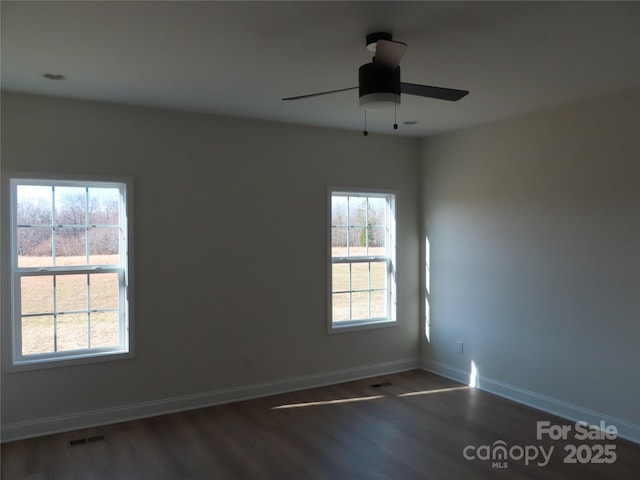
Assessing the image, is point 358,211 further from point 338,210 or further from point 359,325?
point 359,325

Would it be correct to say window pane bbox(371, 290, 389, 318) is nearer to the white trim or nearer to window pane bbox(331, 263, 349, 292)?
the white trim

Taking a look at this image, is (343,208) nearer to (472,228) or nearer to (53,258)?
(472,228)

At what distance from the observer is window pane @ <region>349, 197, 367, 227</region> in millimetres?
5250

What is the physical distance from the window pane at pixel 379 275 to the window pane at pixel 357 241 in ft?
0.73

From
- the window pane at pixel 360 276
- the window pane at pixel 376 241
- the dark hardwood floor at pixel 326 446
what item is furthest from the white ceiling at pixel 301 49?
the dark hardwood floor at pixel 326 446

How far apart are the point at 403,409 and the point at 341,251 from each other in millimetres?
1732

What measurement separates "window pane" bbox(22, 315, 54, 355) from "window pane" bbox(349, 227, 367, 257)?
293 cm

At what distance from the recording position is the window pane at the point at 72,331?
3.88m

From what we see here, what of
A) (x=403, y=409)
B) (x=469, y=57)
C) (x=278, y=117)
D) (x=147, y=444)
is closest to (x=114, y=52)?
(x=278, y=117)

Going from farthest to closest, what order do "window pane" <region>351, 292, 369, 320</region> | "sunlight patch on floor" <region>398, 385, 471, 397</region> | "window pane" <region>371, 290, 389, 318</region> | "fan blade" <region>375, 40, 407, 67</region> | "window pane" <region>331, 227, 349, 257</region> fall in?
"window pane" <region>371, 290, 389, 318</region> < "window pane" <region>351, 292, 369, 320</region> < "window pane" <region>331, 227, 349, 257</region> < "sunlight patch on floor" <region>398, 385, 471, 397</region> < "fan blade" <region>375, 40, 407, 67</region>

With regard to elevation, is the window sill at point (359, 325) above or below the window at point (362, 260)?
below

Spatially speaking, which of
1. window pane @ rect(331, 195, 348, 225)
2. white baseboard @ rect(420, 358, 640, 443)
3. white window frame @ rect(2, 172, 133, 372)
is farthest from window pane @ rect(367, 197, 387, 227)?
white window frame @ rect(2, 172, 133, 372)

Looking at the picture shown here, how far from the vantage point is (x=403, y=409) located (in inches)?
168

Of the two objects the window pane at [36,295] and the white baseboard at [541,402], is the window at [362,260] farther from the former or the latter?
the window pane at [36,295]
